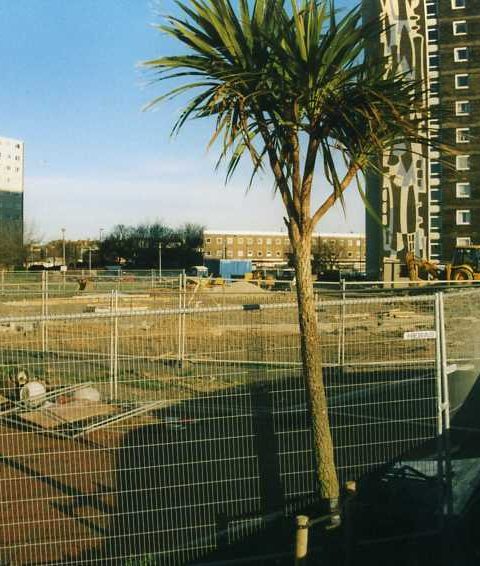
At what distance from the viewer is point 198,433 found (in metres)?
5.80

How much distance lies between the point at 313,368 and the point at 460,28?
6728cm

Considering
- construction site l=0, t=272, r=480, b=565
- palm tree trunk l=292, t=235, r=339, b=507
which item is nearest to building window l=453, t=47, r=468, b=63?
construction site l=0, t=272, r=480, b=565

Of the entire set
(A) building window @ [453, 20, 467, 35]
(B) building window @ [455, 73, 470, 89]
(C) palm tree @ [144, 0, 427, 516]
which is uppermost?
(A) building window @ [453, 20, 467, 35]

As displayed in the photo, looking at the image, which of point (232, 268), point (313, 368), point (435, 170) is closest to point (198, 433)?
point (313, 368)

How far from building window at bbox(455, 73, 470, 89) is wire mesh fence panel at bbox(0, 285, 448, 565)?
62936 millimetres

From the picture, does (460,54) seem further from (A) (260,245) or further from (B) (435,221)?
(A) (260,245)

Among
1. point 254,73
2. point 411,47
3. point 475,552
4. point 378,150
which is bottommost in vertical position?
point 475,552

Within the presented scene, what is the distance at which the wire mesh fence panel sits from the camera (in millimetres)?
5066

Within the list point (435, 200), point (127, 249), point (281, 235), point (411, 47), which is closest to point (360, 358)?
point (411, 47)

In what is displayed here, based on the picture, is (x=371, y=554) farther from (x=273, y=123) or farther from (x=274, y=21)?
(x=274, y=21)

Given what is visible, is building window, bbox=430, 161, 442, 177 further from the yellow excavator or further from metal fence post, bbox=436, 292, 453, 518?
metal fence post, bbox=436, 292, 453, 518

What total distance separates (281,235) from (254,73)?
121m

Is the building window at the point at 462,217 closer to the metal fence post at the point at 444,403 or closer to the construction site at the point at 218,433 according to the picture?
the construction site at the point at 218,433

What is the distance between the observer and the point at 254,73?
4070 millimetres
